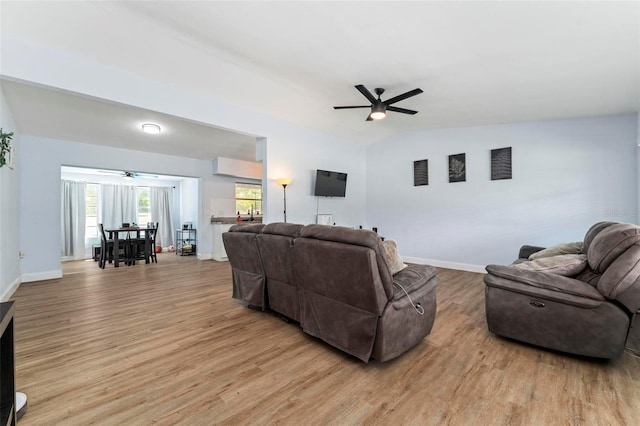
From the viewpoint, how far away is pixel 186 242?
26.7 ft

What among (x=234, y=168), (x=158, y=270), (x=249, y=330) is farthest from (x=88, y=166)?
(x=249, y=330)

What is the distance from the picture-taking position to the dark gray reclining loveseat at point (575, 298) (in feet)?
6.08

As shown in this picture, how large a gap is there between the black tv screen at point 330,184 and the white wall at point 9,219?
438 centimetres

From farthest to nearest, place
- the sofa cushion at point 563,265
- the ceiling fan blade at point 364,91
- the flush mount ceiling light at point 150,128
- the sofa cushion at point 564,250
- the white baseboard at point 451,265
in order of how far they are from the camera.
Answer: the white baseboard at point 451,265 < the flush mount ceiling light at point 150,128 < the ceiling fan blade at point 364,91 < the sofa cushion at point 564,250 < the sofa cushion at point 563,265

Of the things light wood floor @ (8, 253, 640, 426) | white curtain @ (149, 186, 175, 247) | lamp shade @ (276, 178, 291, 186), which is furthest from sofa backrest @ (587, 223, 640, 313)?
white curtain @ (149, 186, 175, 247)

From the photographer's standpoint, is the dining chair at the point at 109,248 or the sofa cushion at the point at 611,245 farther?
the dining chair at the point at 109,248

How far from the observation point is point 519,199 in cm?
447

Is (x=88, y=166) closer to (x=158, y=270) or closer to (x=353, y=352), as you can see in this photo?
(x=158, y=270)

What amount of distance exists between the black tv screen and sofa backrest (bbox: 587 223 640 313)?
4.07m

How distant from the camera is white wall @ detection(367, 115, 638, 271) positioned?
12.6 ft

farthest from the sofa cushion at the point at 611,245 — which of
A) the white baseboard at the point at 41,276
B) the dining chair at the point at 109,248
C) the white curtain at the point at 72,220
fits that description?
the white curtain at the point at 72,220

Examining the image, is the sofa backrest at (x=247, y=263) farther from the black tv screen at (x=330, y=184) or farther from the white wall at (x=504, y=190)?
the white wall at (x=504, y=190)

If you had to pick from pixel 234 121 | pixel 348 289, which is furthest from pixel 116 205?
pixel 348 289

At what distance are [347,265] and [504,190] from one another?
164 inches
